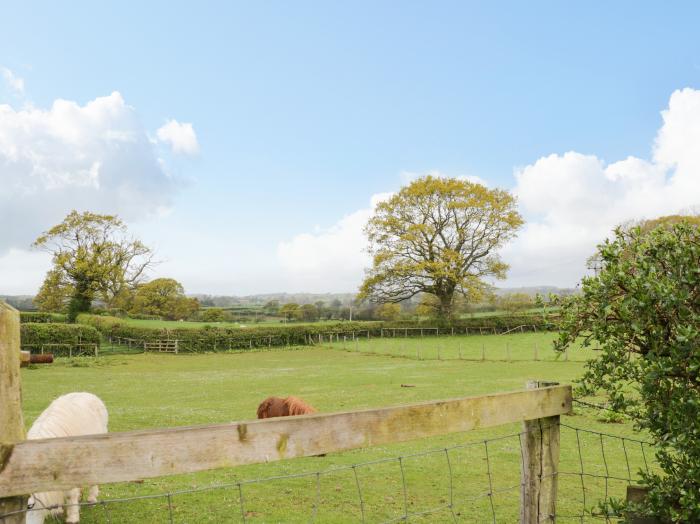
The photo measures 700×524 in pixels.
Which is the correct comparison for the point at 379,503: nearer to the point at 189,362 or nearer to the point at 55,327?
the point at 189,362

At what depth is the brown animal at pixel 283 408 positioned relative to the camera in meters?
11.0

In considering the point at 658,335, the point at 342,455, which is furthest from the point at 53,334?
the point at 658,335

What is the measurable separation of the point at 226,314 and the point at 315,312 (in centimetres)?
1635

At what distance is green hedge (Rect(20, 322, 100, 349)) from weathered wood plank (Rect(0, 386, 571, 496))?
43461mm

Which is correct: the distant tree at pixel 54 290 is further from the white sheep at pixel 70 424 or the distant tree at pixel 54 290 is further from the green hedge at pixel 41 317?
the white sheep at pixel 70 424

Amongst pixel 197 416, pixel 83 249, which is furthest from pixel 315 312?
pixel 197 416

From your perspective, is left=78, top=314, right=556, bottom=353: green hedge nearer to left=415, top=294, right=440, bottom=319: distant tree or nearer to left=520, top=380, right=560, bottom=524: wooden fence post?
left=415, top=294, right=440, bottom=319: distant tree

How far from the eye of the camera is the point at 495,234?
51.2 meters

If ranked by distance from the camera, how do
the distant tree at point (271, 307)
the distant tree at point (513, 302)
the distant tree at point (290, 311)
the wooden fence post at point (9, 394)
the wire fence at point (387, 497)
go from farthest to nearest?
the distant tree at point (271, 307)
the distant tree at point (290, 311)
the distant tree at point (513, 302)
the wire fence at point (387, 497)
the wooden fence post at point (9, 394)

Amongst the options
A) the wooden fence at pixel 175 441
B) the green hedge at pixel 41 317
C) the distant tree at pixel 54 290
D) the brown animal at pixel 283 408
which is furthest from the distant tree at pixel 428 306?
the wooden fence at pixel 175 441

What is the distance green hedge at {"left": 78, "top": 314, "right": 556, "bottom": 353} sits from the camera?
1791 inches

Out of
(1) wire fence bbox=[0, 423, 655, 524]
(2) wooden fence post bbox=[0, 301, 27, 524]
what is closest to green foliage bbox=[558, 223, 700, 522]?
(1) wire fence bbox=[0, 423, 655, 524]

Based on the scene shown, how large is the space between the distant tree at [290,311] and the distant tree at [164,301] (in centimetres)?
1249

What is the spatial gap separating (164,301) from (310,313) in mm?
20147
